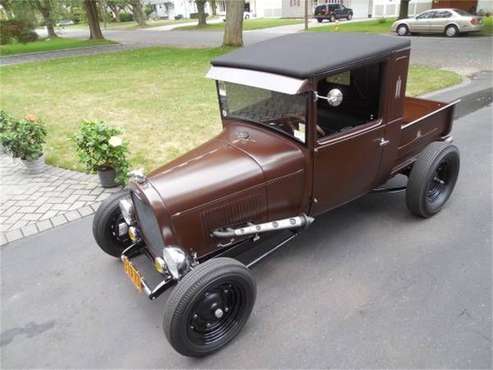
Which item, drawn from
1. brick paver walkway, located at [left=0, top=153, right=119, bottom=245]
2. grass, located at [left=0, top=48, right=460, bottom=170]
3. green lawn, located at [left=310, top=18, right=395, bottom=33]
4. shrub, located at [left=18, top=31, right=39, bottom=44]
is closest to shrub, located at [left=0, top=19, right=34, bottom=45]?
shrub, located at [left=18, top=31, right=39, bottom=44]

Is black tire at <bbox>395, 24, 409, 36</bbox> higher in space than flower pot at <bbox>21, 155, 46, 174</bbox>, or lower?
higher

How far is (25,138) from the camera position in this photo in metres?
5.73

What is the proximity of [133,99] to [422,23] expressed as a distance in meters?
17.8

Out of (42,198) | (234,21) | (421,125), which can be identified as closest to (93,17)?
(234,21)

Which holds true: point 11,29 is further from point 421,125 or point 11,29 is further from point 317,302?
point 317,302

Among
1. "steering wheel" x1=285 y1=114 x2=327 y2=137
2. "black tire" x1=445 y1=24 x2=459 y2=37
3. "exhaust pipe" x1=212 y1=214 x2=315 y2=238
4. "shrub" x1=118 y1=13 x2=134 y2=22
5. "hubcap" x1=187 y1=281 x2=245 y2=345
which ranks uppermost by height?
"shrub" x1=118 y1=13 x2=134 y2=22

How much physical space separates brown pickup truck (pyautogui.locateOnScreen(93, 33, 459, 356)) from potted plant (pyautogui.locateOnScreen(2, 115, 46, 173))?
3.10 m

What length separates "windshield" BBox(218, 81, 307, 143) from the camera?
3.13m

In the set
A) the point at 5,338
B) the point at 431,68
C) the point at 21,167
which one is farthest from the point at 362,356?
the point at 431,68

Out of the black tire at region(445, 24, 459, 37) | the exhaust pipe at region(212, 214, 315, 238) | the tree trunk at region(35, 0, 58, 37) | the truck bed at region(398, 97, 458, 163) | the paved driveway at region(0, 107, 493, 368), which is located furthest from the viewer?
the tree trunk at region(35, 0, 58, 37)

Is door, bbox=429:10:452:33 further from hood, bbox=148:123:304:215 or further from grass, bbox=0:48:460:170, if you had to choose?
hood, bbox=148:123:304:215

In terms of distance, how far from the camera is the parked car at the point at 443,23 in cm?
1952

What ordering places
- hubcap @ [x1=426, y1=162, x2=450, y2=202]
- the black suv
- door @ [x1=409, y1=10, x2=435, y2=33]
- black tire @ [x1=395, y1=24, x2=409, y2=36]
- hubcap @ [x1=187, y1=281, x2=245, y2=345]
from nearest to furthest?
hubcap @ [x1=187, y1=281, x2=245, y2=345] < hubcap @ [x1=426, y1=162, x2=450, y2=202] < door @ [x1=409, y1=10, x2=435, y2=33] < black tire @ [x1=395, y1=24, x2=409, y2=36] < the black suv

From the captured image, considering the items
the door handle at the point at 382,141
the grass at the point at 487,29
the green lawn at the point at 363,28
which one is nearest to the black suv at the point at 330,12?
the green lawn at the point at 363,28
